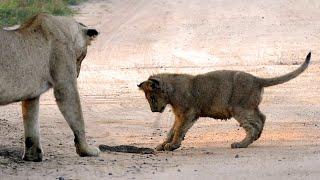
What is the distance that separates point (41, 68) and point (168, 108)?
493 centimetres

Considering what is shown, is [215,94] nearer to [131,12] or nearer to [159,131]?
[159,131]

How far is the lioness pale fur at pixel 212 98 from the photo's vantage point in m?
10.3

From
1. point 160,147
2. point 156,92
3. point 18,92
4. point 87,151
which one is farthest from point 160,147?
point 18,92

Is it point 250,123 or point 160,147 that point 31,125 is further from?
point 250,123

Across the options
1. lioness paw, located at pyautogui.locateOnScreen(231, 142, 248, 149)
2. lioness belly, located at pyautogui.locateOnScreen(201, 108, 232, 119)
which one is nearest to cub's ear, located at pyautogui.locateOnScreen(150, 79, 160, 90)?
lioness belly, located at pyautogui.locateOnScreen(201, 108, 232, 119)

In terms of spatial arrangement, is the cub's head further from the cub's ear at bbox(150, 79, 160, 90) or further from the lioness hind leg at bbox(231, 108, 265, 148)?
the lioness hind leg at bbox(231, 108, 265, 148)

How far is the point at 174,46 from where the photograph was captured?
19.6 meters

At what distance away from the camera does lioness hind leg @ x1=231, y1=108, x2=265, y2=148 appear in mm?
10250

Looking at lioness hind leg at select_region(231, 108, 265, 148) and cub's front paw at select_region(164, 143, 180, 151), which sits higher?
lioness hind leg at select_region(231, 108, 265, 148)

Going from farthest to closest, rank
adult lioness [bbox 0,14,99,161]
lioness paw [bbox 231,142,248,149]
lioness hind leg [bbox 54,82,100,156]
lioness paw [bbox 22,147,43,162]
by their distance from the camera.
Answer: lioness paw [bbox 231,142,248,149]
lioness paw [bbox 22,147,43,162]
lioness hind leg [bbox 54,82,100,156]
adult lioness [bbox 0,14,99,161]

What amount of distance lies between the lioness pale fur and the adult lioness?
1.30m

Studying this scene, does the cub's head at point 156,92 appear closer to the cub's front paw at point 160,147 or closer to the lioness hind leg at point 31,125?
the cub's front paw at point 160,147

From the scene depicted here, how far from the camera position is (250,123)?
33.9ft

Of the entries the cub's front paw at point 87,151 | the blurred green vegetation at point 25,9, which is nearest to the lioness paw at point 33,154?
the cub's front paw at point 87,151
